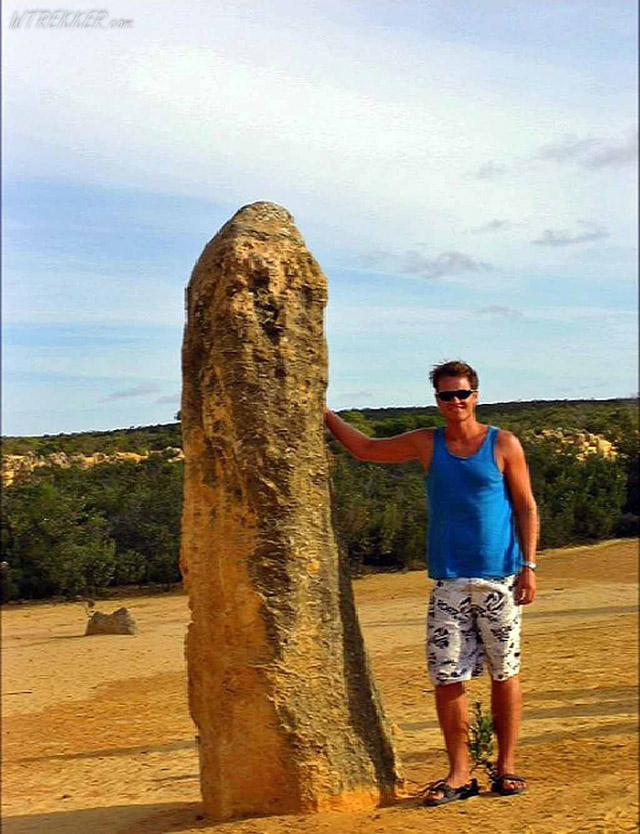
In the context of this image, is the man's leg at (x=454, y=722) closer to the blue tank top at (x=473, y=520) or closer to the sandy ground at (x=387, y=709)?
the sandy ground at (x=387, y=709)

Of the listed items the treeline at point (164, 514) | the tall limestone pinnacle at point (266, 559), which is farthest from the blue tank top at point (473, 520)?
the treeline at point (164, 514)

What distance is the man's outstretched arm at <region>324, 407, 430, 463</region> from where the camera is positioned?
5.27 metres

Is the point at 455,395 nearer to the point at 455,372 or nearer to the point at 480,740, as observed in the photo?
the point at 455,372

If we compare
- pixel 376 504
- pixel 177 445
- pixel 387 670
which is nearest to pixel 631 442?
pixel 376 504

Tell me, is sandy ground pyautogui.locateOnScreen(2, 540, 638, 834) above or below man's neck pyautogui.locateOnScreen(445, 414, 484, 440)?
below

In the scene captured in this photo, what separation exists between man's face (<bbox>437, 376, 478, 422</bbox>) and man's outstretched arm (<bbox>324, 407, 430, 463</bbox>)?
18 cm

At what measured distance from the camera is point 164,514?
731 inches

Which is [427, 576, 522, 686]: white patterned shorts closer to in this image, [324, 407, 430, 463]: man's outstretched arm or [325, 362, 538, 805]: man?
[325, 362, 538, 805]: man

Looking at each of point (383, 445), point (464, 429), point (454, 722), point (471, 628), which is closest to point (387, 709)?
point (454, 722)

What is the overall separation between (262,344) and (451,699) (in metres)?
1.85

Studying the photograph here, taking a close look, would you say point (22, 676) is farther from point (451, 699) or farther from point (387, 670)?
point (451, 699)

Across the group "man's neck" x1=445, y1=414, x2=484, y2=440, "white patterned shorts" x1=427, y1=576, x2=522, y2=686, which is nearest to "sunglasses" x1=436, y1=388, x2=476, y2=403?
"man's neck" x1=445, y1=414, x2=484, y2=440

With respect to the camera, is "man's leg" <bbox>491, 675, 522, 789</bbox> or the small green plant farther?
the small green plant

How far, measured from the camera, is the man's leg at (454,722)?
5098 mm
